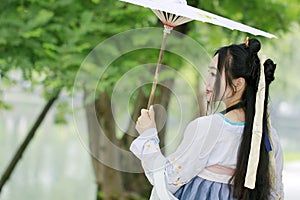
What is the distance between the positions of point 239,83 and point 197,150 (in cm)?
19

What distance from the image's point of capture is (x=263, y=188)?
1482 mm

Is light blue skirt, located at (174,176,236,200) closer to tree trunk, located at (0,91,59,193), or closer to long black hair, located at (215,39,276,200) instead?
long black hair, located at (215,39,276,200)

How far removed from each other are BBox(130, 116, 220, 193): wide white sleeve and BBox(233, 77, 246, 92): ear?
0.35ft

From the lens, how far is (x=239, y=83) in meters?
1.47

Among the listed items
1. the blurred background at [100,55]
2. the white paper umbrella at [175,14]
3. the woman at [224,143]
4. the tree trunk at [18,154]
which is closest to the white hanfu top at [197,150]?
the woman at [224,143]

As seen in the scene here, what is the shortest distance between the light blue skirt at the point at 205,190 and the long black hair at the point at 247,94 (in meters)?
0.02

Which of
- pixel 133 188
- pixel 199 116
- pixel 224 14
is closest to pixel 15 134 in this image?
pixel 133 188

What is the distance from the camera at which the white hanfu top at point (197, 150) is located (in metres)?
1.41

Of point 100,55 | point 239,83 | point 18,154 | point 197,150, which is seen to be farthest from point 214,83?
point 18,154

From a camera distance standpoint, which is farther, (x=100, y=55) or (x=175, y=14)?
(x=100, y=55)

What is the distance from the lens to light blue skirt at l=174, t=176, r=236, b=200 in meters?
1.45

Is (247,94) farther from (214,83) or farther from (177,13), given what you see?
(177,13)

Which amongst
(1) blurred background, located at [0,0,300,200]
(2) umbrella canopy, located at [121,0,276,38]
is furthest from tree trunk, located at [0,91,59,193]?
(2) umbrella canopy, located at [121,0,276,38]

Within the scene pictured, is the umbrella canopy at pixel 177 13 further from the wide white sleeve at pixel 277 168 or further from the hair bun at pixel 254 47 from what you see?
the wide white sleeve at pixel 277 168
